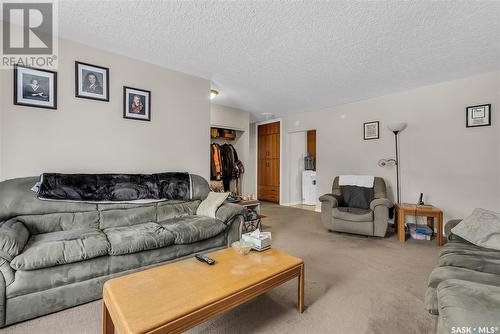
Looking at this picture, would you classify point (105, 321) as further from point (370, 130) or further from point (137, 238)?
point (370, 130)

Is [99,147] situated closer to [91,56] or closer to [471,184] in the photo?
[91,56]

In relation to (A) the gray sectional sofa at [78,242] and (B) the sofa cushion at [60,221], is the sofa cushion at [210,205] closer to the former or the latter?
(A) the gray sectional sofa at [78,242]

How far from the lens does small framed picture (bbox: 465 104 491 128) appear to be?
122 inches

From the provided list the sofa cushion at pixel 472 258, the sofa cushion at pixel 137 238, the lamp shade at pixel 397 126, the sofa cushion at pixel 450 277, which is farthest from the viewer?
the lamp shade at pixel 397 126

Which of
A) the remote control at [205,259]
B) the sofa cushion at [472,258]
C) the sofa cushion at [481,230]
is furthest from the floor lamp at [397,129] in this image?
the remote control at [205,259]

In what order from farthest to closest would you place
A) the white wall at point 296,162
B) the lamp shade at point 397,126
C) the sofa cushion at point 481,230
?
the white wall at point 296,162 < the lamp shade at point 397,126 < the sofa cushion at point 481,230

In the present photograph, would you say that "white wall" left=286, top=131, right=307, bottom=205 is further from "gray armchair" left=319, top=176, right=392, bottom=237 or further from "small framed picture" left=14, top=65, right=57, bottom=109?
"small framed picture" left=14, top=65, right=57, bottom=109

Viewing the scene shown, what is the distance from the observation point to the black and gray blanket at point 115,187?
215 cm

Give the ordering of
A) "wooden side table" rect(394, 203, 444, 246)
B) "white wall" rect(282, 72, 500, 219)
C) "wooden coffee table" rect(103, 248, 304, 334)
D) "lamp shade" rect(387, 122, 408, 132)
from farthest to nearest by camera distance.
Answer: "lamp shade" rect(387, 122, 408, 132), "white wall" rect(282, 72, 500, 219), "wooden side table" rect(394, 203, 444, 246), "wooden coffee table" rect(103, 248, 304, 334)

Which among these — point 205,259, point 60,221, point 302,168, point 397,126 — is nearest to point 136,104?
point 60,221

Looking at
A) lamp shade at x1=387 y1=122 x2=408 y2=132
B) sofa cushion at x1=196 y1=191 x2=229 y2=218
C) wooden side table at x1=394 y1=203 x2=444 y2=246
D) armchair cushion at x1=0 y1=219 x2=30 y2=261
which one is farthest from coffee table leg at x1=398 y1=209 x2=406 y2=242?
armchair cushion at x1=0 y1=219 x2=30 y2=261

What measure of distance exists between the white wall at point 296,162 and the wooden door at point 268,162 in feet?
1.07

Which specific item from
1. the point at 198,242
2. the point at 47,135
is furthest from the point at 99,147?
the point at 198,242

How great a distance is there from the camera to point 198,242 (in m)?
2.37
